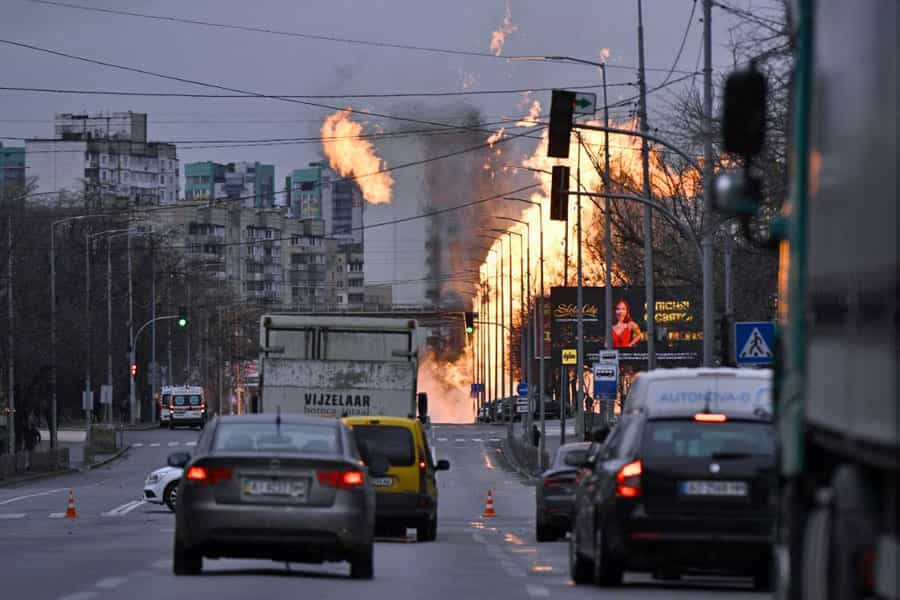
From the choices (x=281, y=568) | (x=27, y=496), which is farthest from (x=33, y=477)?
(x=281, y=568)

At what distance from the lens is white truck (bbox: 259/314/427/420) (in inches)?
1540

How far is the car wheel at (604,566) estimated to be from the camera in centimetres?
1908

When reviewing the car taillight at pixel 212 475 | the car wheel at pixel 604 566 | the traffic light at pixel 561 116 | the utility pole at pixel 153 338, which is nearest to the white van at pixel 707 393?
the car wheel at pixel 604 566

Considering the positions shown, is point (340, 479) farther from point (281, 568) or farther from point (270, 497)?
point (281, 568)

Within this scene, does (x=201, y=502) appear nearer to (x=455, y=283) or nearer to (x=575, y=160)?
(x=575, y=160)

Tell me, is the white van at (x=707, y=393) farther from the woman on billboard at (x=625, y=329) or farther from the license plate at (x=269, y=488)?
the woman on billboard at (x=625, y=329)

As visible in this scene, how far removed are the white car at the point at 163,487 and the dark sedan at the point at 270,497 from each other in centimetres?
2768

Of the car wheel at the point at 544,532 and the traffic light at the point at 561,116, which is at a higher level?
the traffic light at the point at 561,116

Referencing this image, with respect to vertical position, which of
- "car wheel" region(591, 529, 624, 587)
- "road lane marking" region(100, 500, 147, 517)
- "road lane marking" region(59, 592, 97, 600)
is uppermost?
"car wheel" region(591, 529, 624, 587)

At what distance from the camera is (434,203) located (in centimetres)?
10312

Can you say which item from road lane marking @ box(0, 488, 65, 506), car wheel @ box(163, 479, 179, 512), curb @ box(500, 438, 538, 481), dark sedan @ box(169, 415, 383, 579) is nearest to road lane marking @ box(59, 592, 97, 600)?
dark sedan @ box(169, 415, 383, 579)

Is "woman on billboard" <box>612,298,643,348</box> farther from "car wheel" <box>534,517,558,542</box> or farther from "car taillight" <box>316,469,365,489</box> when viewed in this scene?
"car taillight" <box>316,469,365,489</box>

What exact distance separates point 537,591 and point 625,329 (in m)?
73.1

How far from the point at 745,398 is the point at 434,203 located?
8427 centimetres
